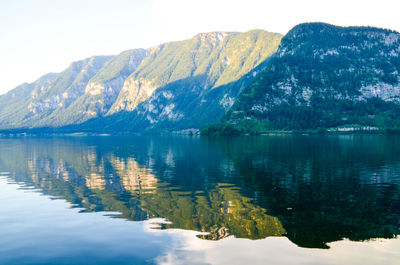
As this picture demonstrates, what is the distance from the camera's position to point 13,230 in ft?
122

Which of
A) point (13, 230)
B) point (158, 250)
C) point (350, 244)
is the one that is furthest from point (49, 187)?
point (350, 244)

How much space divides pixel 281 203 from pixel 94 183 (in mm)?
36678

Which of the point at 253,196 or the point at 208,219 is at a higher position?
the point at 253,196

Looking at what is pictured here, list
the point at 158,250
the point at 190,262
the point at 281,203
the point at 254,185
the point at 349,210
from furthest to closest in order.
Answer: the point at 254,185 → the point at 281,203 → the point at 349,210 → the point at 158,250 → the point at 190,262

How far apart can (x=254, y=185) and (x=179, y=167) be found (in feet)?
103

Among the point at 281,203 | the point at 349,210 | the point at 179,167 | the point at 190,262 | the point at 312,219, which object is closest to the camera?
the point at 190,262

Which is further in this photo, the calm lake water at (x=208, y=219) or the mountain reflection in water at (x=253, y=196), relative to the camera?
the mountain reflection in water at (x=253, y=196)

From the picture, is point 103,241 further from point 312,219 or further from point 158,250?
point 312,219

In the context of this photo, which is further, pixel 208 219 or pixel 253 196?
pixel 253 196

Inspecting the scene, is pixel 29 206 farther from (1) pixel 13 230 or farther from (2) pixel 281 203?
(2) pixel 281 203

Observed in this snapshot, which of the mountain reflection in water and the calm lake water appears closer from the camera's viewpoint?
the calm lake water

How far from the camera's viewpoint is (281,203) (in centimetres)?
4419

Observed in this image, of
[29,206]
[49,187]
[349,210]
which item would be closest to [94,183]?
[49,187]

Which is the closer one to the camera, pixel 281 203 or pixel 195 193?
pixel 281 203
